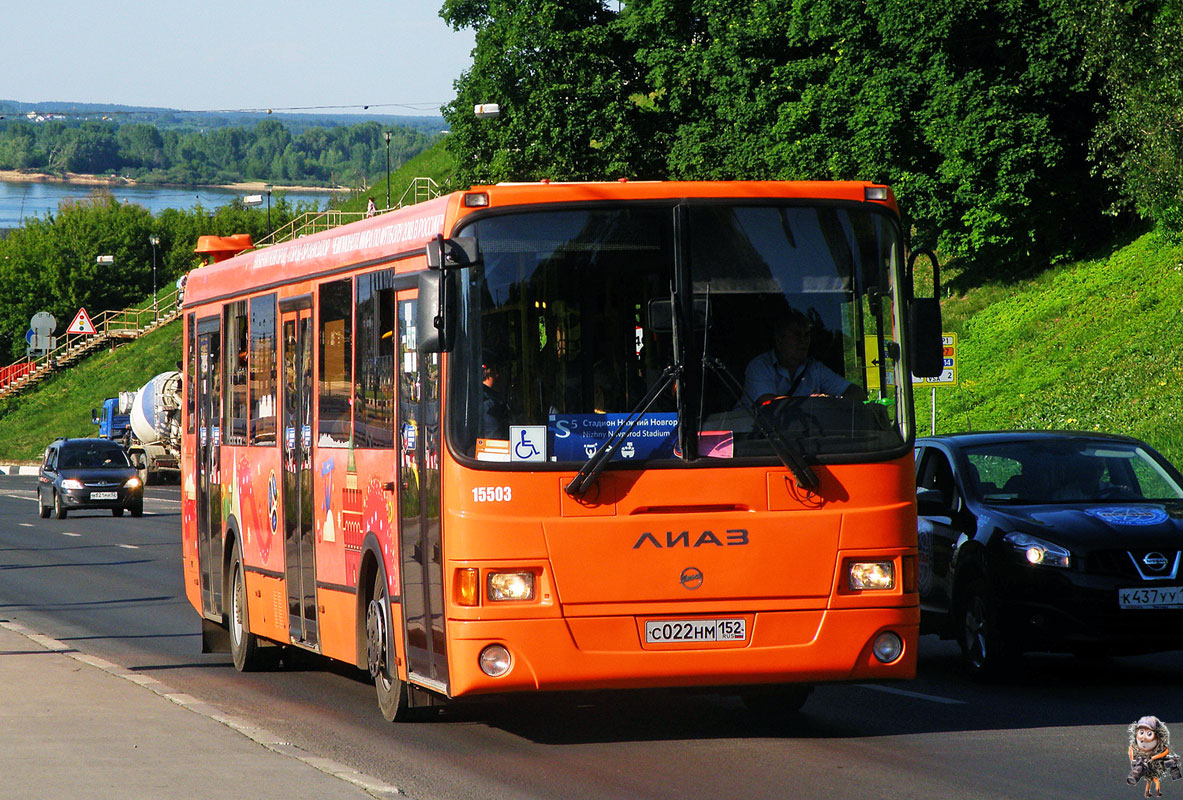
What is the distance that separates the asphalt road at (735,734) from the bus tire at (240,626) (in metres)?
0.13

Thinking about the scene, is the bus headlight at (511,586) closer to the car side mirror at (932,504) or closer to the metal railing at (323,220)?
the car side mirror at (932,504)

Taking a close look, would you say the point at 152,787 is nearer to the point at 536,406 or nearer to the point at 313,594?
the point at 536,406

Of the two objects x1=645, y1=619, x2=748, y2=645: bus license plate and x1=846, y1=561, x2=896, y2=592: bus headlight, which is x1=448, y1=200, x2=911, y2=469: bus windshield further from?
x1=645, y1=619, x2=748, y2=645: bus license plate

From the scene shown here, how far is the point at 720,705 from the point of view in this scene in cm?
1157

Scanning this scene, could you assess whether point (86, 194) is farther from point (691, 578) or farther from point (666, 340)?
point (691, 578)

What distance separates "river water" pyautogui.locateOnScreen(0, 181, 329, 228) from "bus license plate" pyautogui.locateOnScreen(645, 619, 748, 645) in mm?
140855

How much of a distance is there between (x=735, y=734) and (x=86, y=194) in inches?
6236

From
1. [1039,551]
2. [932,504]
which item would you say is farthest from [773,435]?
[932,504]

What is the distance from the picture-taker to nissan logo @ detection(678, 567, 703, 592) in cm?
918

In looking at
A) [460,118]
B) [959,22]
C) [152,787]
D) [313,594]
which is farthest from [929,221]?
[152,787]

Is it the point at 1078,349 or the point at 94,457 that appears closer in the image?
the point at 1078,349

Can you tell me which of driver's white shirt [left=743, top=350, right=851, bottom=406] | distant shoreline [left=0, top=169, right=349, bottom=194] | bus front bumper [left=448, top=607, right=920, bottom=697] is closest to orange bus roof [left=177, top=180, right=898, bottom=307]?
driver's white shirt [left=743, top=350, right=851, bottom=406]

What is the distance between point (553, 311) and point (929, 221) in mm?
41716

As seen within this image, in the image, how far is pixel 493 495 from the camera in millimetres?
9086
